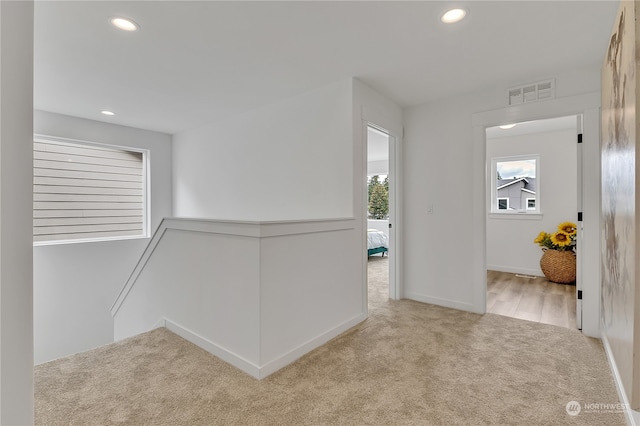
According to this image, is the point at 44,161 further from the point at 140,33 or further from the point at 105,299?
the point at 140,33

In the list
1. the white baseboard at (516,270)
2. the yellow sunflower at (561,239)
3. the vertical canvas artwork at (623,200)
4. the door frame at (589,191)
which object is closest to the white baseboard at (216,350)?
the vertical canvas artwork at (623,200)

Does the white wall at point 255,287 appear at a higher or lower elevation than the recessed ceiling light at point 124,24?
lower

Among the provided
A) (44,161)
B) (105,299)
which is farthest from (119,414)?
(44,161)

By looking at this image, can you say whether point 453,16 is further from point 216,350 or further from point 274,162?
point 216,350

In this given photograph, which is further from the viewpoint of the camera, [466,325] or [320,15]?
[466,325]

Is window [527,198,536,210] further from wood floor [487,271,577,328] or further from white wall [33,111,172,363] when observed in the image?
white wall [33,111,172,363]

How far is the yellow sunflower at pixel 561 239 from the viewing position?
4.34 m

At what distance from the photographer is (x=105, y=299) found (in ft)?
14.4

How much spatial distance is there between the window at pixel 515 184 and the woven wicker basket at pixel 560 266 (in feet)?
2.77

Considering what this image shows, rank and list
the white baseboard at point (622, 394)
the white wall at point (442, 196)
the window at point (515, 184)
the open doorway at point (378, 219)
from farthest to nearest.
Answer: the window at point (515, 184)
the open doorway at point (378, 219)
the white wall at point (442, 196)
the white baseboard at point (622, 394)

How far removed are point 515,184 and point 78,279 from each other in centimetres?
703

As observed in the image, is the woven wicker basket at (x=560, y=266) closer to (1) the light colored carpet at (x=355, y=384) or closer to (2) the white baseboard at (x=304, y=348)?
(1) the light colored carpet at (x=355, y=384)

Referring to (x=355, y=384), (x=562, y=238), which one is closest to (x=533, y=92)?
(x=562, y=238)

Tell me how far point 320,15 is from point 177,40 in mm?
1116
